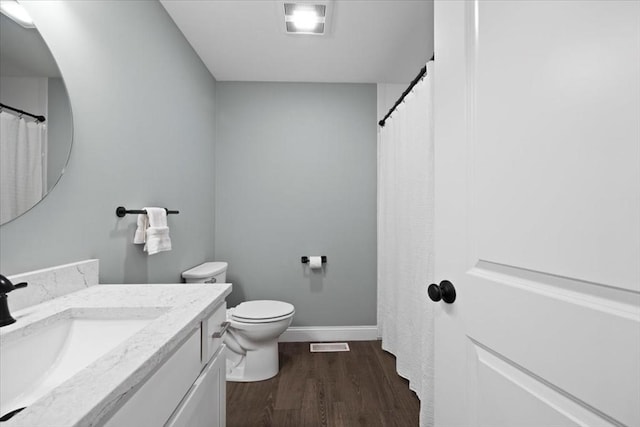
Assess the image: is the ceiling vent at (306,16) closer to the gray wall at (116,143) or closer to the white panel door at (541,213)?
the gray wall at (116,143)

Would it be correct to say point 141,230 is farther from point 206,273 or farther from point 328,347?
point 328,347

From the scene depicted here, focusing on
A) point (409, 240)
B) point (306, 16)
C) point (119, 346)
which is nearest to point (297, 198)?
point (409, 240)

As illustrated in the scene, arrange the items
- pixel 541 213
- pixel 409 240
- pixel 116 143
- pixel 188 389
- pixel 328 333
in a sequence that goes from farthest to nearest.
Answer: pixel 328 333 < pixel 409 240 < pixel 116 143 < pixel 188 389 < pixel 541 213

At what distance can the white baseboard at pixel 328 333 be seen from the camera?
272cm

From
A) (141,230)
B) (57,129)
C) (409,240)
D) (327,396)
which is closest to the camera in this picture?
(57,129)

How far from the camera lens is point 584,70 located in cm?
49

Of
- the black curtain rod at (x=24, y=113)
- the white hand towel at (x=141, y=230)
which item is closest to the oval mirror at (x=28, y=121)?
the black curtain rod at (x=24, y=113)

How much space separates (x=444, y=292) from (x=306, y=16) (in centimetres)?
186

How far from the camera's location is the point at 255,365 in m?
2.09

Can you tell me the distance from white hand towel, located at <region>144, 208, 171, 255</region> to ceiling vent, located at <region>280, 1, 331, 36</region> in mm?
1399

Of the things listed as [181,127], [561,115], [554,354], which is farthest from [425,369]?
[181,127]

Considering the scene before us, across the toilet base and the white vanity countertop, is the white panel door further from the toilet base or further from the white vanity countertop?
the toilet base

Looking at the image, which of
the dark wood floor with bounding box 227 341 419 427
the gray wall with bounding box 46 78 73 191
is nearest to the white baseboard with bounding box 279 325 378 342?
the dark wood floor with bounding box 227 341 419 427

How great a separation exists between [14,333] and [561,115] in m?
1.26
